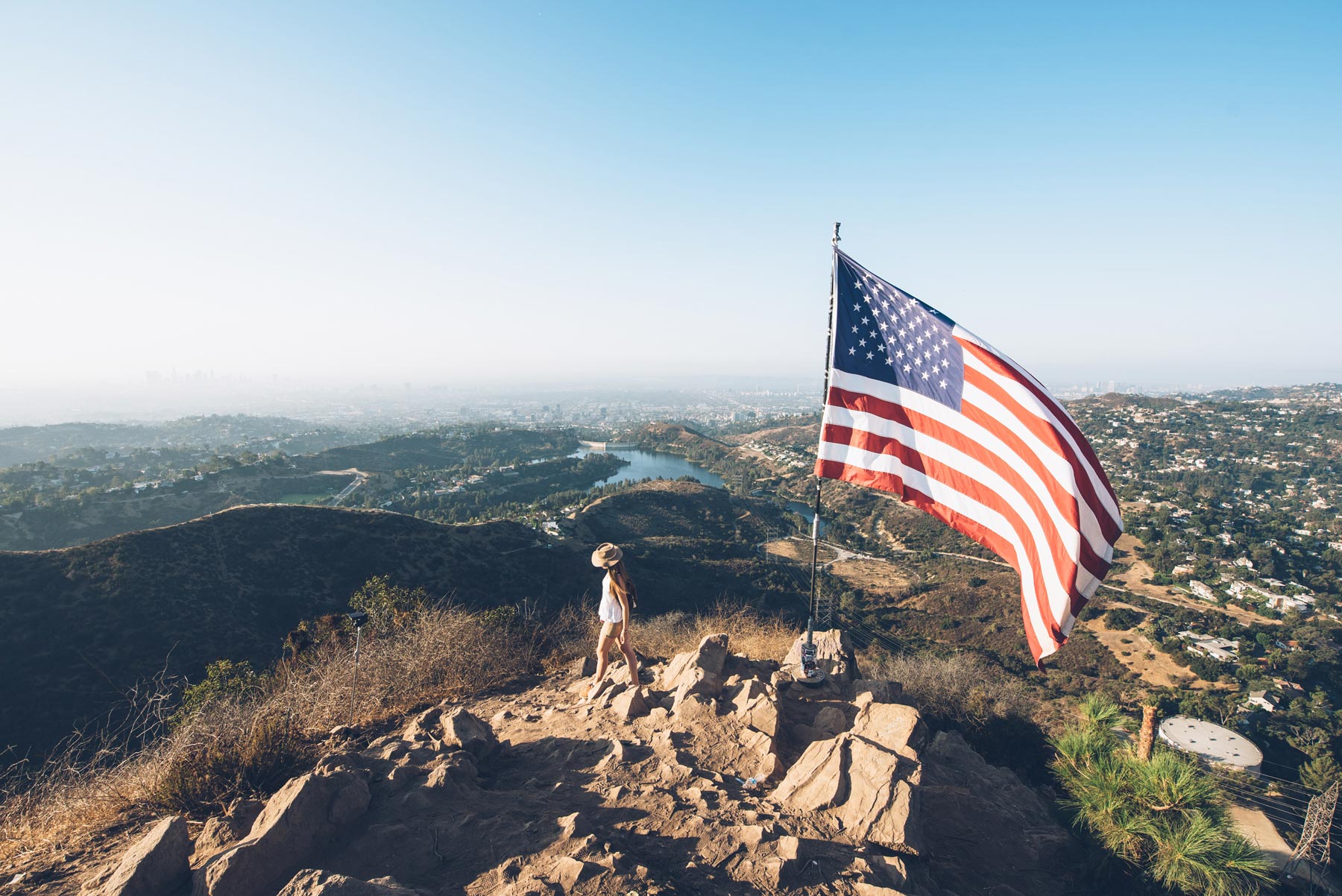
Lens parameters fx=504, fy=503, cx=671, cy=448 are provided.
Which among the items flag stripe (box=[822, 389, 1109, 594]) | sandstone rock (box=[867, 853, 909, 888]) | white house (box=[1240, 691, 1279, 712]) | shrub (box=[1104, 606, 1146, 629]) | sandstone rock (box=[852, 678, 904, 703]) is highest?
flag stripe (box=[822, 389, 1109, 594])

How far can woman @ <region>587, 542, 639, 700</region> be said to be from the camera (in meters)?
6.20

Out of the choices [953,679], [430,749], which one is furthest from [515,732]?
[953,679]

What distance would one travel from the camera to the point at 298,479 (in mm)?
68438

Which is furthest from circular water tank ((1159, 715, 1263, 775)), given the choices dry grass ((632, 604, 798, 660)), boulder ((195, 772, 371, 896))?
boulder ((195, 772, 371, 896))

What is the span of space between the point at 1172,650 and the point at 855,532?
31821 mm

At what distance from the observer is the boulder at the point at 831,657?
680 cm

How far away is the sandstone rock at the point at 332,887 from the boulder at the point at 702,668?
11.7ft

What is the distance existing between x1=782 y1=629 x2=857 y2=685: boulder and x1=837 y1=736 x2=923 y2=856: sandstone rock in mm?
2328

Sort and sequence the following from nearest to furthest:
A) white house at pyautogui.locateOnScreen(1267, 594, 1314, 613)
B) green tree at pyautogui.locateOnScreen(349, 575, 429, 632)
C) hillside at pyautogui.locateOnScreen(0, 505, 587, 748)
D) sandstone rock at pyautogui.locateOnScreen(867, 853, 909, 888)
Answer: sandstone rock at pyautogui.locateOnScreen(867, 853, 909, 888) < green tree at pyautogui.locateOnScreen(349, 575, 429, 632) < hillside at pyautogui.locateOnScreen(0, 505, 587, 748) < white house at pyautogui.locateOnScreen(1267, 594, 1314, 613)

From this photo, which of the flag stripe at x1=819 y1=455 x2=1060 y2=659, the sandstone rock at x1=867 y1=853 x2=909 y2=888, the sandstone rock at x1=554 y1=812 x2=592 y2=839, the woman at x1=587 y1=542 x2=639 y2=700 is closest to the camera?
the sandstone rock at x1=867 y1=853 x2=909 y2=888

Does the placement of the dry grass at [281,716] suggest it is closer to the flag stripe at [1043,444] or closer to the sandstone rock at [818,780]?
the sandstone rock at [818,780]

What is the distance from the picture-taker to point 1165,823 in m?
4.24

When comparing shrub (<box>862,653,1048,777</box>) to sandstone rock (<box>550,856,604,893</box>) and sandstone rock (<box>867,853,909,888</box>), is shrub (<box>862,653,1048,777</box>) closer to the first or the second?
sandstone rock (<box>867,853,909,888</box>)

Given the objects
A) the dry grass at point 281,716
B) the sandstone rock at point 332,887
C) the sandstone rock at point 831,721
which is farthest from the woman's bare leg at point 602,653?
the sandstone rock at point 332,887
